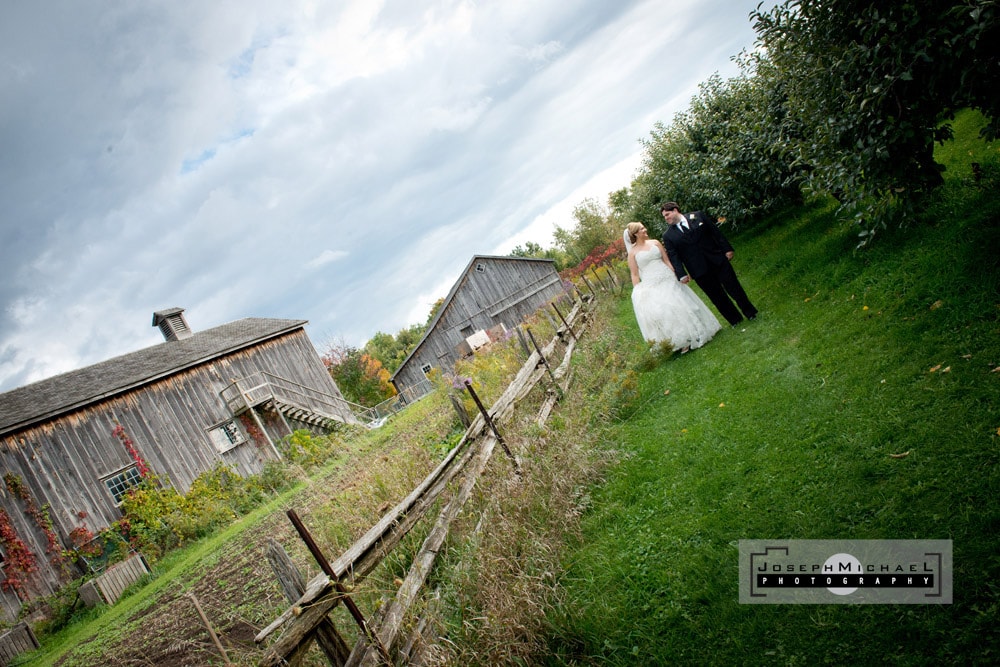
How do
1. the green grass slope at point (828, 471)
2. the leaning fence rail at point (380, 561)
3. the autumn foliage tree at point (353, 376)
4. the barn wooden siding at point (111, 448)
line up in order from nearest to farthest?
the green grass slope at point (828, 471)
the leaning fence rail at point (380, 561)
the barn wooden siding at point (111, 448)
the autumn foliage tree at point (353, 376)

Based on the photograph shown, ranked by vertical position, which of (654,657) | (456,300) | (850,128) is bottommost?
(654,657)

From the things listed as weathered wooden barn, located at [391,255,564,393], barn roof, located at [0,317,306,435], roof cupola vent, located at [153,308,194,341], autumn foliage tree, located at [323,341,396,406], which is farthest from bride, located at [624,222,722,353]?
autumn foliage tree, located at [323,341,396,406]

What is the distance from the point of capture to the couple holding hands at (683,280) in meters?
6.96

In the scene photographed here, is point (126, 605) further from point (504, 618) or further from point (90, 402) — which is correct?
point (504, 618)

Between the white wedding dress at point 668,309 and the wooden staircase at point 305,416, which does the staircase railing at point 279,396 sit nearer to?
the wooden staircase at point 305,416

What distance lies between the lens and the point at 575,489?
14.9 ft

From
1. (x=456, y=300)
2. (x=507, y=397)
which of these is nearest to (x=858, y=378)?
(x=507, y=397)

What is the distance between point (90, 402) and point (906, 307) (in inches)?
806

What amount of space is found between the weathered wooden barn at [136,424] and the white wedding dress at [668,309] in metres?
16.1

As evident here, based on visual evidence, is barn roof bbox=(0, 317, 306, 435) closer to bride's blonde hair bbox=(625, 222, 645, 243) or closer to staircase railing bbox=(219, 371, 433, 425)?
staircase railing bbox=(219, 371, 433, 425)

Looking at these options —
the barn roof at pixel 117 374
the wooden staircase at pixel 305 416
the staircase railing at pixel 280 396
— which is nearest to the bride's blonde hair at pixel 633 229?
the staircase railing at pixel 280 396

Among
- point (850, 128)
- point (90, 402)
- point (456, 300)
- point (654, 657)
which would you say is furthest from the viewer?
point (456, 300)

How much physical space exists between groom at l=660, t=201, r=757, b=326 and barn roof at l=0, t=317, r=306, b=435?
18.2 m

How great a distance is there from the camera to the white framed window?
17.7 metres
